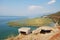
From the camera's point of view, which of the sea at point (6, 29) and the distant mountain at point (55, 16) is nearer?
the sea at point (6, 29)

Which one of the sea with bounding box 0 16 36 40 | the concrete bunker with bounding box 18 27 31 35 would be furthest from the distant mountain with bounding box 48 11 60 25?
the sea with bounding box 0 16 36 40

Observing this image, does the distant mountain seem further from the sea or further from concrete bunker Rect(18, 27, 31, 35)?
the sea

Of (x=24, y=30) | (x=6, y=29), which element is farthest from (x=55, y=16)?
(x=6, y=29)

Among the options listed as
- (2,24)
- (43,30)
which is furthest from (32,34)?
(2,24)

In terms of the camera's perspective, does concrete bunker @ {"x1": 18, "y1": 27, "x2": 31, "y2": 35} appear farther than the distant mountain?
No

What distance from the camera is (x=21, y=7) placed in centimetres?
360

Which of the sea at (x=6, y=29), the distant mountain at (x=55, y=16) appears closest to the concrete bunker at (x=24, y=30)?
the sea at (x=6, y=29)

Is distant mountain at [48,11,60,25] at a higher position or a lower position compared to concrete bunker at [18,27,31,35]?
higher

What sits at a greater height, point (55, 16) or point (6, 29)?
point (55, 16)

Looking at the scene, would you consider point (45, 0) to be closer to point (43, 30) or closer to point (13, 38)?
point (43, 30)

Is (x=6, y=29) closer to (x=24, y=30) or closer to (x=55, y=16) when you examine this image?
(x=24, y=30)

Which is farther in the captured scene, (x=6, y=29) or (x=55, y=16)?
(x=55, y=16)

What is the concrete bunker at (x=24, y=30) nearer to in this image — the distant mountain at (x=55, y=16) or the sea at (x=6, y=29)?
the sea at (x=6, y=29)

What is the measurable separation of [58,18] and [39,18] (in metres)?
0.54
